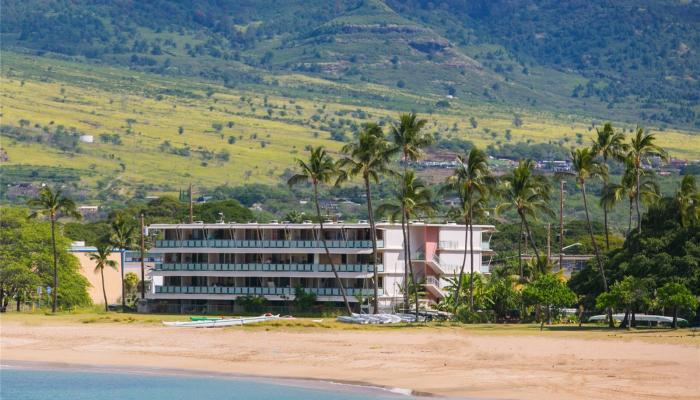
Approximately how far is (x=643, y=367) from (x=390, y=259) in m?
44.8

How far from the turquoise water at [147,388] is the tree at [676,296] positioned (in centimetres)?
2326

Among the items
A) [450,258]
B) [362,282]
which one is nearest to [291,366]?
[362,282]

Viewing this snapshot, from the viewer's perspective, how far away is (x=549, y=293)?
78875 millimetres

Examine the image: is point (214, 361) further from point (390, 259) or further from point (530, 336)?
point (390, 259)

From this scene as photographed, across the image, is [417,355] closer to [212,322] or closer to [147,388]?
[147,388]

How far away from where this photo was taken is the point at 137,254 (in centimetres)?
12162

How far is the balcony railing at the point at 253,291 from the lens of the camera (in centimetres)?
9562

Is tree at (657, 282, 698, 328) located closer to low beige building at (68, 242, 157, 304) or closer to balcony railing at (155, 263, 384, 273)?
balcony railing at (155, 263, 384, 273)

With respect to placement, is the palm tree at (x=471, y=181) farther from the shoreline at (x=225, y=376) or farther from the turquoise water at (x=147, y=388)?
the turquoise water at (x=147, y=388)

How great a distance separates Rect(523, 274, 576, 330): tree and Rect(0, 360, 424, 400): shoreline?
23.9 m

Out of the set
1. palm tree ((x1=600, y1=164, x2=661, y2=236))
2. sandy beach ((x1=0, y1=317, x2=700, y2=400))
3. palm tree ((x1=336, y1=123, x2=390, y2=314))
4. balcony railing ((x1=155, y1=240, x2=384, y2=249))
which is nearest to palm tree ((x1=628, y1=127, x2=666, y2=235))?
palm tree ((x1=600, y1=164, x2=661, y2=236))

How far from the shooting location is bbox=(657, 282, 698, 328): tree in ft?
234

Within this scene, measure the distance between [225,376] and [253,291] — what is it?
38106 mm

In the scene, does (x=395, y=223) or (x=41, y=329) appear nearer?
(x=41, y=329)
